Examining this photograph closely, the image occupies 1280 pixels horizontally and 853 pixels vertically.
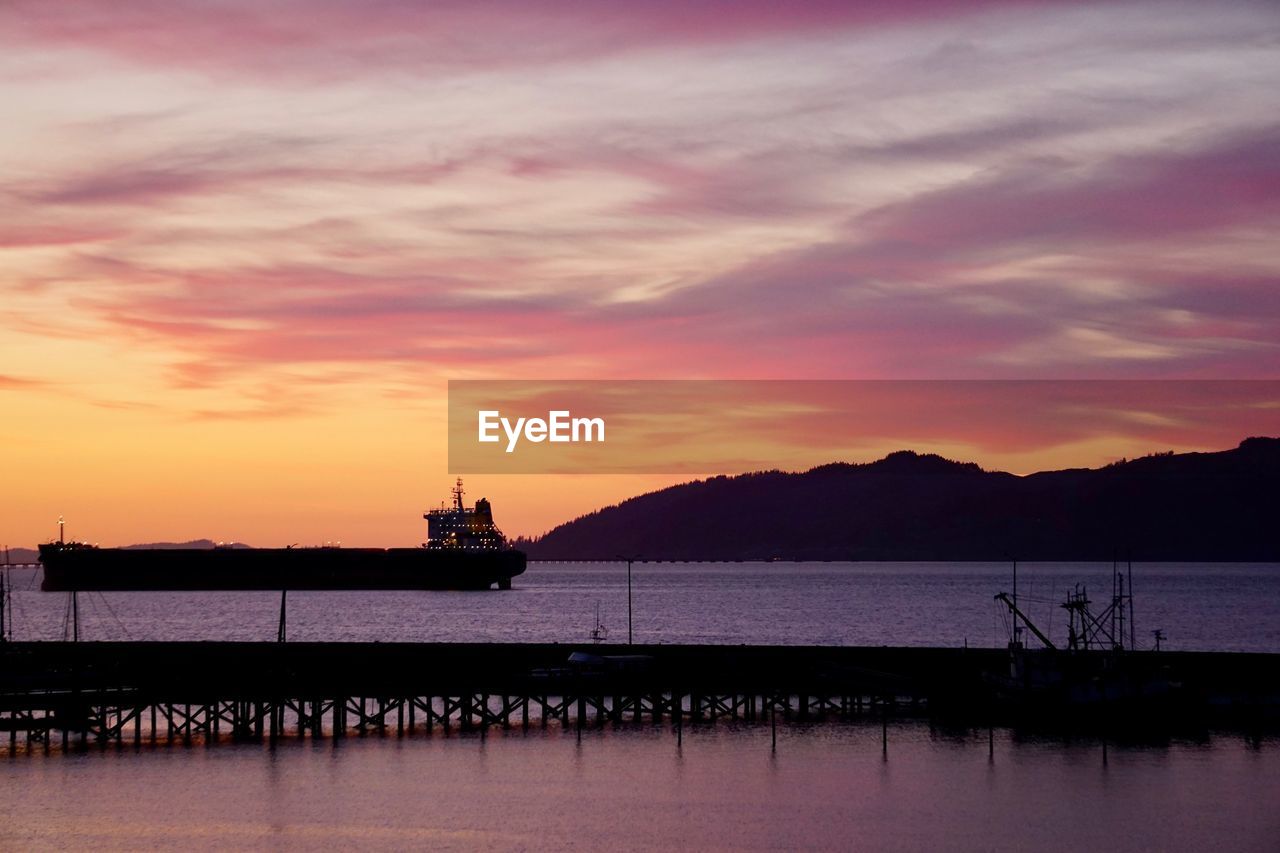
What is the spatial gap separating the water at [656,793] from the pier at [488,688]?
9.44 ft

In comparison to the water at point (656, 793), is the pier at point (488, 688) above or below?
above

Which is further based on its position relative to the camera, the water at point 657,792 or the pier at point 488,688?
the pier at point 488,688

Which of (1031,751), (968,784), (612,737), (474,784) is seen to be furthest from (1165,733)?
(474,784)

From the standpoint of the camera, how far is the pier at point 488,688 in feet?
224

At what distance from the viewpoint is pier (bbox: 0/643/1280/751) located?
68.2 metres

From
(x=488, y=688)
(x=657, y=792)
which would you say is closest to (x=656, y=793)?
(x=657, y=792)

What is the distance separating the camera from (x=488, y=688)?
6944 cm

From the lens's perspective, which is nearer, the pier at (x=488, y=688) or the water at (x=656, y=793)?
the water at (x=656, y=793)

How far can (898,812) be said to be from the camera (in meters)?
52.7

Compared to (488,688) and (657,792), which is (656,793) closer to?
(657,792)

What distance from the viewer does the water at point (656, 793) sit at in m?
49.3

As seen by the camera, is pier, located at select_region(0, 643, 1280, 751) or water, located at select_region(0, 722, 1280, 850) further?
pier, located at select_region(0, 643, 1280, 751)

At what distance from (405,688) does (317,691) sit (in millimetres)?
3840

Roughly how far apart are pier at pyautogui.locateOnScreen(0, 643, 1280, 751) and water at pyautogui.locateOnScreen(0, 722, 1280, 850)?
288 cm
